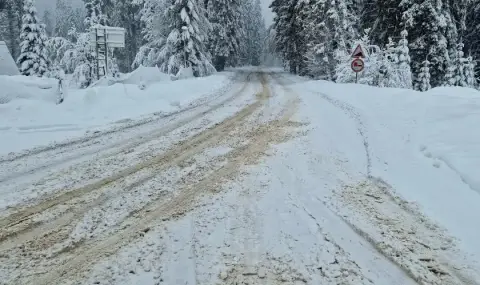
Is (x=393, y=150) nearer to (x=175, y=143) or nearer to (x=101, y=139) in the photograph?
(x=175, y=143)

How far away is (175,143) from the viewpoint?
6512 mm

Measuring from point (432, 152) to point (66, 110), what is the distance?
912 centimetres

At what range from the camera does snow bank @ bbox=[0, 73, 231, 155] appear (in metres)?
7.12

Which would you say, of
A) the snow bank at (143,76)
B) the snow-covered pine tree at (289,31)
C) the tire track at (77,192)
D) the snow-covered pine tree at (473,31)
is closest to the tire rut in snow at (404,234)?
the tire track at (77,192)

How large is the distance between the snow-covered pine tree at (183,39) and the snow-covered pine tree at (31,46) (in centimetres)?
1240

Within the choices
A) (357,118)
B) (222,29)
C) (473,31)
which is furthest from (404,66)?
(222,29)

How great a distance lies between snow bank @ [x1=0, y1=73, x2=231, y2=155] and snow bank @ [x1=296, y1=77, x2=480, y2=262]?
5.66 m

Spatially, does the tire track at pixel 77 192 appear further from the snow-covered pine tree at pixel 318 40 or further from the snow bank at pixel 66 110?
the snow-covered pine tree at pixel 318 40

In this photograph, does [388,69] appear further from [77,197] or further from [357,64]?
[77,197]

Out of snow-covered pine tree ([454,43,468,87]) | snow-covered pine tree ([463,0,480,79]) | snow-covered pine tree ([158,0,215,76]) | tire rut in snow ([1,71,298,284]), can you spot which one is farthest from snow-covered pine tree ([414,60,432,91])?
snow-covered pine tree ([158,0,215,76])

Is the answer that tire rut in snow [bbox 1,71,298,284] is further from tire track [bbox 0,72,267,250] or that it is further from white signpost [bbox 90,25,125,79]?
white signpost [bbox 90,25,125,79]

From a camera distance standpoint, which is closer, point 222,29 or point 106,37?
point 106,37

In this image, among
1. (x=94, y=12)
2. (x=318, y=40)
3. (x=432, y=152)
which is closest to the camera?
(x=432, y=152)

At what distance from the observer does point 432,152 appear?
5.47m
